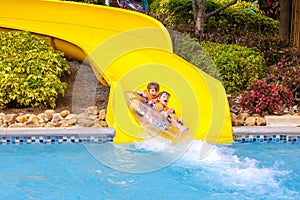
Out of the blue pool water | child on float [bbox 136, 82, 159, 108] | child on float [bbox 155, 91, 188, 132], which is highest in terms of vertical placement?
child on float [bbox 136, 82, 159, 108]

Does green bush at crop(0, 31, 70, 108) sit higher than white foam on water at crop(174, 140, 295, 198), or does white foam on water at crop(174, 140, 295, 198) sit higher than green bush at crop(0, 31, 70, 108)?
green bush at crop(0, 31, 70, 108)

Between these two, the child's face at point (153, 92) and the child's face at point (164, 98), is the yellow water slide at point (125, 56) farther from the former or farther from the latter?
the child's face at point (153, 92)

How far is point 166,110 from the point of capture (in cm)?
716

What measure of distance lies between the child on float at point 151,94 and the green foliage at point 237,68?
1623mm

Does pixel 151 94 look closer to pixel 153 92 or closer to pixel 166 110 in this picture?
pixel 153 92

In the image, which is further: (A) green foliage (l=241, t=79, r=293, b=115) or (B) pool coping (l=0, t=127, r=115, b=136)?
(A) green foliage (l=241, t=79, r=293, b=115)

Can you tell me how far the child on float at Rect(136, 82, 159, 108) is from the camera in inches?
284

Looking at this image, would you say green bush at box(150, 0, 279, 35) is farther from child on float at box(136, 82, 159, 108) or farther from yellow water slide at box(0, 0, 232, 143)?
child on float at box(136, 82, 159, 108)

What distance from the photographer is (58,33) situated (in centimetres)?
954

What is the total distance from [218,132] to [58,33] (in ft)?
12.2

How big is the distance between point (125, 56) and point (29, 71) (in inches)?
56.1

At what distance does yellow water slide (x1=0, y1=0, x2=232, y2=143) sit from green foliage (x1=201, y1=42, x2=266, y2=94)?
0.91m

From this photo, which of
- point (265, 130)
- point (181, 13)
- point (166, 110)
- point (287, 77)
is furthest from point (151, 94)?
point (181, 13)

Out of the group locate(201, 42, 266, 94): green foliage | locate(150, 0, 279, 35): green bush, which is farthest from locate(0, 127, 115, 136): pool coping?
locate(150, 0, 279, 35): green bush
